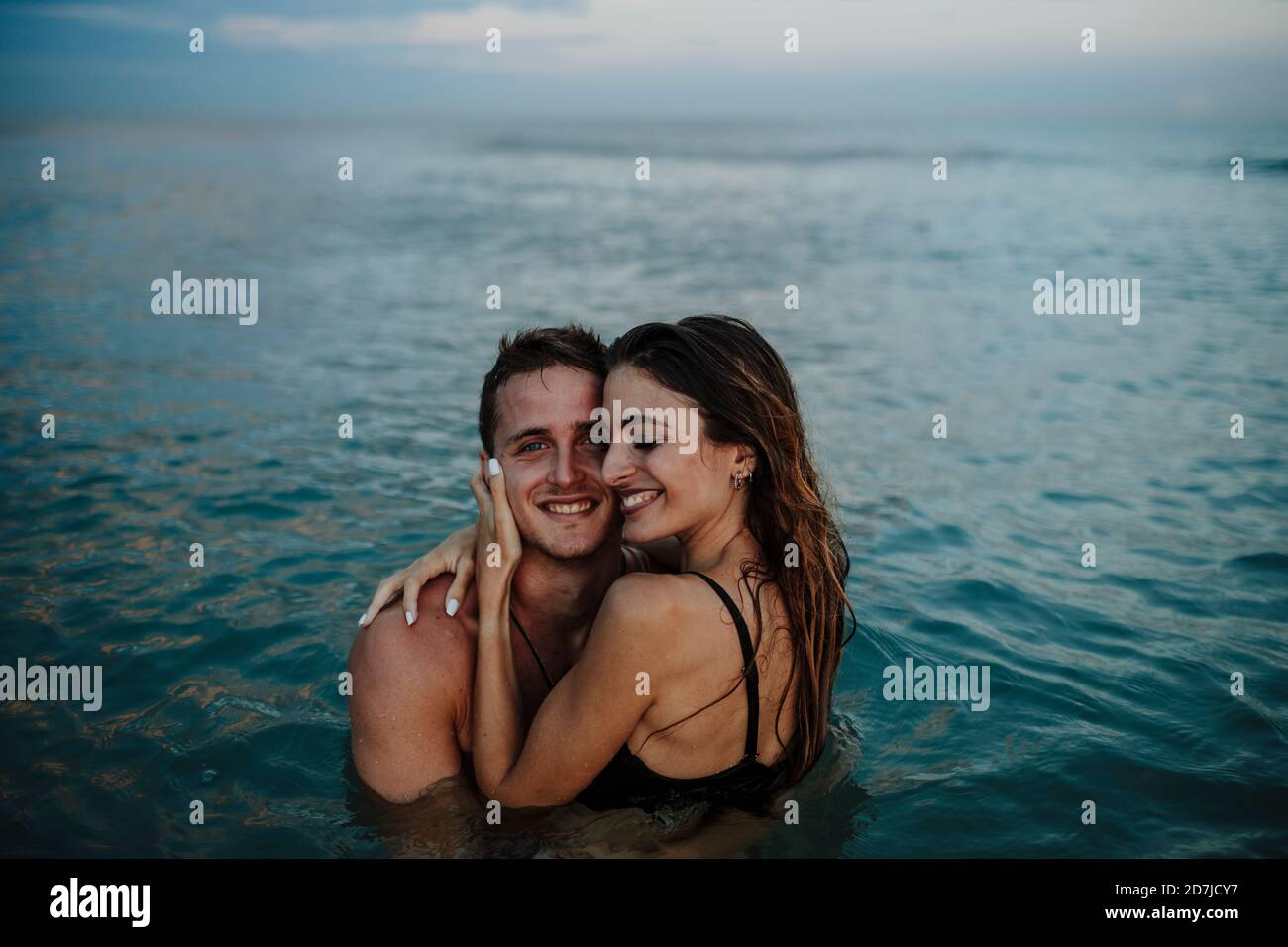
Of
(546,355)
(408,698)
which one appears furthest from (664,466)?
(408,698)

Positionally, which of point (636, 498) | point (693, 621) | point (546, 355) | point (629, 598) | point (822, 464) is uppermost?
point (546, 355)

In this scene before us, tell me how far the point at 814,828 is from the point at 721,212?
22992mm

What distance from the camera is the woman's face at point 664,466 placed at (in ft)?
13.7

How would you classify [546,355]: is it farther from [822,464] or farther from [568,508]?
[822,464]

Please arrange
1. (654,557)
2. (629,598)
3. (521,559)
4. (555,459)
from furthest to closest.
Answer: (654,557), (521,559), (555,459), (629,598)

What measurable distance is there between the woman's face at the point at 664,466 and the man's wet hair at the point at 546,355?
0.38 meters

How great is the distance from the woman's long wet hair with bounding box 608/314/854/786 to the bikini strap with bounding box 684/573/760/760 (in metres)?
0.07

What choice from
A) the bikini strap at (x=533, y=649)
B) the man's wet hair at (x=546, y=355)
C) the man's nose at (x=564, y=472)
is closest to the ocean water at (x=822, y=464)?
the bikini strap at (x=533, y=649)

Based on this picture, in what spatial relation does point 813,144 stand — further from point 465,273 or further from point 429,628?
point 429,628

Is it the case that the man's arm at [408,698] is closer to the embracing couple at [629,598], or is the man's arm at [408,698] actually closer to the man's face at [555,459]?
the embracing couple at [629,598]

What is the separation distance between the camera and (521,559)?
4.88 metres

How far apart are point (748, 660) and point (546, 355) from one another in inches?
59.3

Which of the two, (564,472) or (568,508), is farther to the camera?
(568,508)
